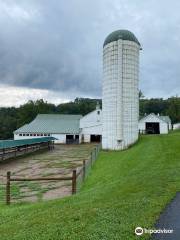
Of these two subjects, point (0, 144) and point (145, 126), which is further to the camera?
point (145, 126)

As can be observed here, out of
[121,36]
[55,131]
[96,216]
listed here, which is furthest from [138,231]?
[55,131]

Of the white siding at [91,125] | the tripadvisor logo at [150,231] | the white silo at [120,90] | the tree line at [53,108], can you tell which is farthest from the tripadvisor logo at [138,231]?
the tree line at [53,108]

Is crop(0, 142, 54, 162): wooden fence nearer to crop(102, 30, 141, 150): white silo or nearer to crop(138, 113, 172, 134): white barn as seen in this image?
crop(102, 30, 141, 150): white silo

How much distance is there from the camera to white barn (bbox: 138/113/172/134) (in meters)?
52.9

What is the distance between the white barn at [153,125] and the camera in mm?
52875

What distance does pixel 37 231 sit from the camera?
19.7ft

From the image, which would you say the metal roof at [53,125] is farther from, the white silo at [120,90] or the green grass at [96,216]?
the green grass at [96,216]

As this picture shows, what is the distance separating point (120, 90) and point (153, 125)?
24.2 m

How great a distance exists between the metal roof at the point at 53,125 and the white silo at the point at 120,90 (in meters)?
21.4

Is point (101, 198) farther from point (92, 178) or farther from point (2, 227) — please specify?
point (92, 178)

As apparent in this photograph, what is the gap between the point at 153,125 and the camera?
54625 mm

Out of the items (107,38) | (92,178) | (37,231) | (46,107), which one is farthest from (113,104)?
(46,107)

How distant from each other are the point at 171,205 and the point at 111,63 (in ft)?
88.5

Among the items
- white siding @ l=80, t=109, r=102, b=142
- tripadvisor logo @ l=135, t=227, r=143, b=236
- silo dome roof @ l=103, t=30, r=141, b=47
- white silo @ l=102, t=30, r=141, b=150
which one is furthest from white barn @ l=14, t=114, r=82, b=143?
tripadvisor logo @ l=135, t=227, r=143, b=236
